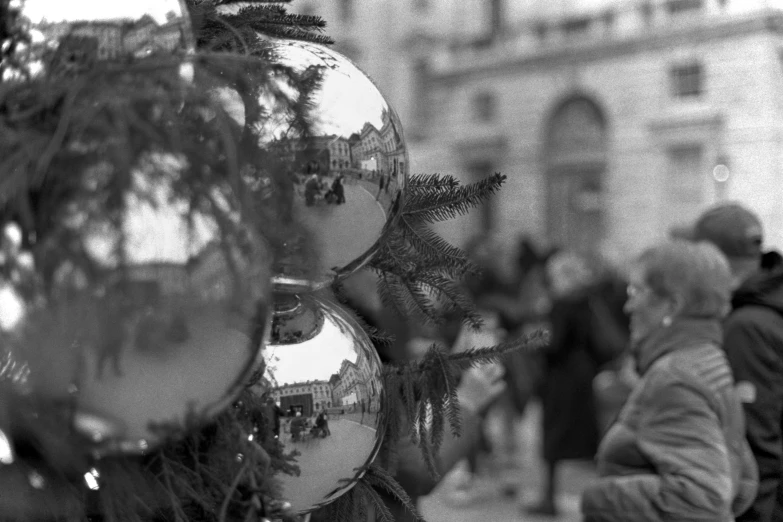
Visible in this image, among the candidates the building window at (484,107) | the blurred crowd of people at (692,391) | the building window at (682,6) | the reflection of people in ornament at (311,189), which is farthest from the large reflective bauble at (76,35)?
the building window at (484,107)

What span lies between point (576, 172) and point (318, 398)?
1966 cm

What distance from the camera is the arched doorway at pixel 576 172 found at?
788 inches

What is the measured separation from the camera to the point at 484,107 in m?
22.5

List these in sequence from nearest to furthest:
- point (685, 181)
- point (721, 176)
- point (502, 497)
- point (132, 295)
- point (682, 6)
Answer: point (132, 295), point (502, 497), point (721, 176), point (685, 181), point (682, 6)

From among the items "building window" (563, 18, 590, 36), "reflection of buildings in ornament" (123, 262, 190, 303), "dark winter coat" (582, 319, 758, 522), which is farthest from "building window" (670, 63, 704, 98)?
"reflection of buildings in ornament" (123, 262, 190, 303)

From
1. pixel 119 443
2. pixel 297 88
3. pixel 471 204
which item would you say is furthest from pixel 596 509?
pixel 119 443

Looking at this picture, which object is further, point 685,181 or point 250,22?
point 685,181

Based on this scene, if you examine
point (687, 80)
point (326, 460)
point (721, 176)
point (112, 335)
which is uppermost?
point (687, 80)

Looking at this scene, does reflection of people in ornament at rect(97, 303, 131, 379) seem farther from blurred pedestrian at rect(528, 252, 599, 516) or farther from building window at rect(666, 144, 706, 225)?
building window at rect(666, 144, 706, 225)

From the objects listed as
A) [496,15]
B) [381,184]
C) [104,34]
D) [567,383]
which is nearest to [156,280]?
[104,34]

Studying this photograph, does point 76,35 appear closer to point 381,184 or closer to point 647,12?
point 381,184

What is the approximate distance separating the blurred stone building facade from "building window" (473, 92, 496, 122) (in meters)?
0.03

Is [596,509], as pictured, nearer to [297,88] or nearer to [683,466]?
[683,466]

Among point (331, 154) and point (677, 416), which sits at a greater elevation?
point (331, 154)
